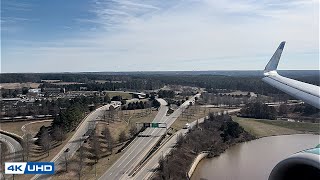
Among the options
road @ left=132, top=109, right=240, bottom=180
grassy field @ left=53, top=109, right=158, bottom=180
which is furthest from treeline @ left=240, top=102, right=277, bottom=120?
road @ left=132, top=109, right=240, bottom=180

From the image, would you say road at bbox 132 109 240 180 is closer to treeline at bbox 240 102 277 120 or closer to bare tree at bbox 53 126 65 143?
bare tree at bbox 53 126 65 143

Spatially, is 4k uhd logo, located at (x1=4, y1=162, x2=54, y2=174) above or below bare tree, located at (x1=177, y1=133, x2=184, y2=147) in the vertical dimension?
above

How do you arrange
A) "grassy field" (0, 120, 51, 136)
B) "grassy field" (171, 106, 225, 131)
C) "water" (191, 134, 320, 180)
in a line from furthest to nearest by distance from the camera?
"grassy field" (171, 106, 225, 131) < "grassy field" (0, 120, 51, 136) < "water" (191, 134, 320, 180)

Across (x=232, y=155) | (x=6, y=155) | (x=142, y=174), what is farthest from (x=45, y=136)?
(x=232, y=155)

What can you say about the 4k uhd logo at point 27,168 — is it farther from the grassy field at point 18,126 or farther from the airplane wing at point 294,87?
the airplane wing at point 294,87

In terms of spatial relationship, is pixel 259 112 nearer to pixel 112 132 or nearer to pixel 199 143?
pixel 199 143

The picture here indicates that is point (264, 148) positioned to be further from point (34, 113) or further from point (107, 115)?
point (34, 113)
